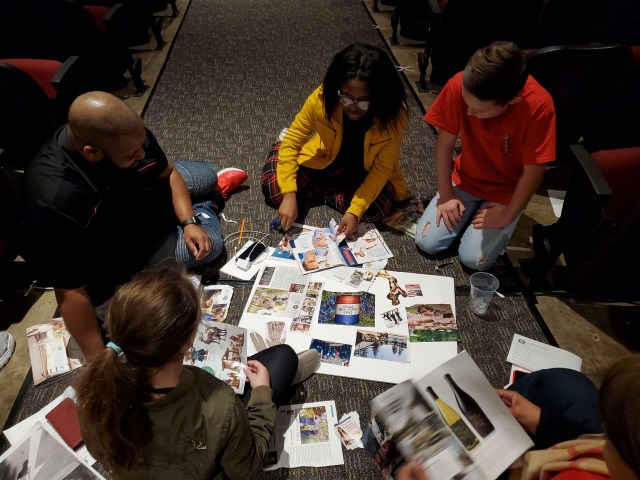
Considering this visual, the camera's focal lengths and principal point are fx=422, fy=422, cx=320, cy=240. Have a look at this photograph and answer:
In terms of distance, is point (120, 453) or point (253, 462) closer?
point (120, 453)

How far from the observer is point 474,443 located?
129 cm

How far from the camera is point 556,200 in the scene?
263cm

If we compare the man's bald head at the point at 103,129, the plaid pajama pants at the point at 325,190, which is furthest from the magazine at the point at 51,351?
the plaid pajama pants at the point at 325,190

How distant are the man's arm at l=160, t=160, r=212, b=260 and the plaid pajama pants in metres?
0.52

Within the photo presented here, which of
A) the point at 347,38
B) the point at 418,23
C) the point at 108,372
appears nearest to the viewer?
the point at 108,372

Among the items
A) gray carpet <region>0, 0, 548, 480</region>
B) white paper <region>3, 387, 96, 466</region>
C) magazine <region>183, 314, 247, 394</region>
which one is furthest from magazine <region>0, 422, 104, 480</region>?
magazine <region>183, 314, 247, 394</region>

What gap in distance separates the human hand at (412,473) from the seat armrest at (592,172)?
123 cm

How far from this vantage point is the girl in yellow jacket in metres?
1.83

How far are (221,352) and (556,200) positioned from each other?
2.20 m

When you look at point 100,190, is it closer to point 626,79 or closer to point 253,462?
point 253,462

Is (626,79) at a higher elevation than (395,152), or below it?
higher

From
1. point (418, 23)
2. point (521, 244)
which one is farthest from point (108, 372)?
point (418, 23)

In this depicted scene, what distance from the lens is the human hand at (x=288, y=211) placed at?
2240 millimetres

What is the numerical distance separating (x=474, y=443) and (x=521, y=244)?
1420mm
